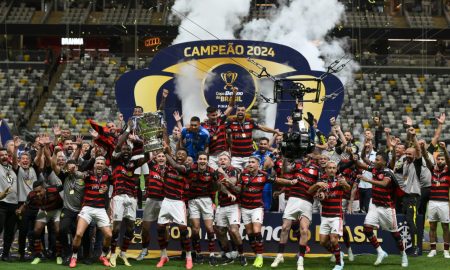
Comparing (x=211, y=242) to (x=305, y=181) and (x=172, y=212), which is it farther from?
(x=305, y=181)

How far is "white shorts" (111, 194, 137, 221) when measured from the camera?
16.1 metres

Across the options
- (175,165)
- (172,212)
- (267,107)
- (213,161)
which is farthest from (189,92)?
(172,212)

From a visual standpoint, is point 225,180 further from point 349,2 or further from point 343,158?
point 349,2

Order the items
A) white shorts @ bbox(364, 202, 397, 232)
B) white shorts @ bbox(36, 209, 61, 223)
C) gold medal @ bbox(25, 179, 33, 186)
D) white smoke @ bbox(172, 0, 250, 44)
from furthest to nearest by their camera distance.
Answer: white smoke @ bbox(172, 0, 250, 44)
gold medal @ bbox(25, 179, 33, 186)
white shorts @ bbox(36, 209, 61, 223)
white shorts @ bbox(364, 202, 397, 232)

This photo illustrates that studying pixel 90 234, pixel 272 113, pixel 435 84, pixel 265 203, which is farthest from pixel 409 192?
pixel 435 84

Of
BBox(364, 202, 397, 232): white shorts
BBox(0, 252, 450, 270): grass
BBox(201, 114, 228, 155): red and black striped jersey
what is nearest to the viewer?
BBox(0, 252, 450, 270): grass

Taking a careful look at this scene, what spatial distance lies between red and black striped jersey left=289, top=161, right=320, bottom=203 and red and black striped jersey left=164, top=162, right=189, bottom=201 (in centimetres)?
195

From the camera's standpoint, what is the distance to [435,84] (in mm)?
40031

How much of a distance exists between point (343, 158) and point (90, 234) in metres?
5.04

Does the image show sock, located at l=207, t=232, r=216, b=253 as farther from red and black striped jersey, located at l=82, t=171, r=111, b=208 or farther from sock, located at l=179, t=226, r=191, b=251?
red and black striped jersey, located at l=82, t=171, r=111, b=208

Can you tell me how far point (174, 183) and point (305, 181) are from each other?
231cm

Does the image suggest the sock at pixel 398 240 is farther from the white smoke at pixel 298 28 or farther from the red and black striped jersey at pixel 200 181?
the white smoke at pixel 298 28

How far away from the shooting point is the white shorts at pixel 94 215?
51.7ft

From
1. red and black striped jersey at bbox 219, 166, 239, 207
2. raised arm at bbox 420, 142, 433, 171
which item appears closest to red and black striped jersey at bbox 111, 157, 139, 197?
red and black striped jersey at bbox 219, 166, 239, 207
